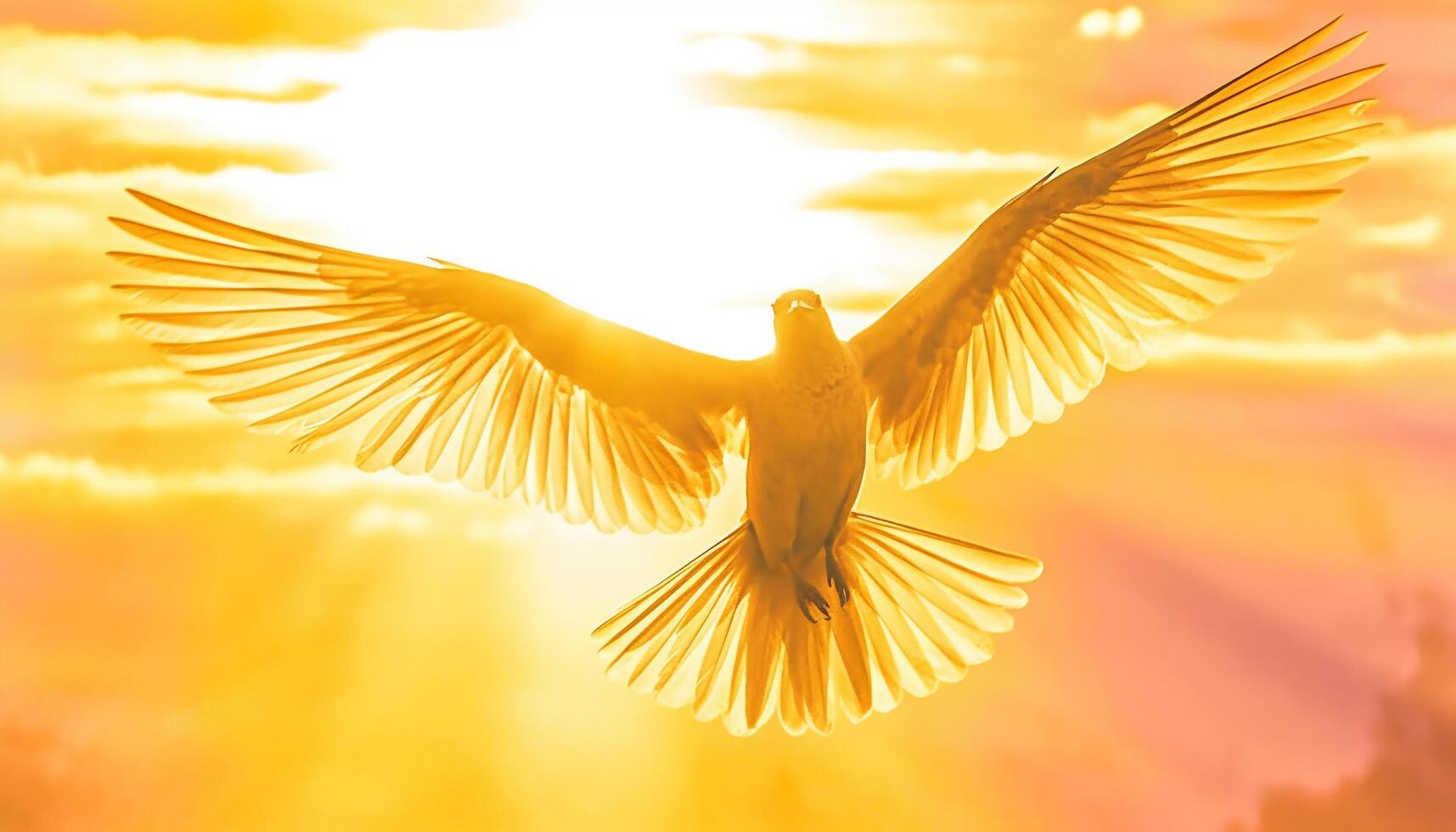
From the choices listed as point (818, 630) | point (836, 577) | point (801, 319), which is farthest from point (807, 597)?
point (801, 319)

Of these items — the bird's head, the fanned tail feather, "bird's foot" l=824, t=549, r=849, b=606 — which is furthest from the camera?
the fanned tail feather

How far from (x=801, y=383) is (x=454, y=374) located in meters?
0.96

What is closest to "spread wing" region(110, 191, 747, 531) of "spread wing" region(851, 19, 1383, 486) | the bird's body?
the bird's body

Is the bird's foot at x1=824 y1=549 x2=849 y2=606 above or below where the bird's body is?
below

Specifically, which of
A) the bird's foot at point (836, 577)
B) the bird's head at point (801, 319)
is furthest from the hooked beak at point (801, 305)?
the bird's foot at point (836, 577)

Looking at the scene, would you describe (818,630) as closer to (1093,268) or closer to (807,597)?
(807,597)

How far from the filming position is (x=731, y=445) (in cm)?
379

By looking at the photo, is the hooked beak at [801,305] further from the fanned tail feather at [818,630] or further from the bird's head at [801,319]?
the fanned tail feather at [818,630]

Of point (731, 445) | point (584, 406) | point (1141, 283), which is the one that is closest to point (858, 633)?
point (731, 445)

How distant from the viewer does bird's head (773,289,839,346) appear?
10.9ft

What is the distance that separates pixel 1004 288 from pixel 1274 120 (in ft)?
2.53

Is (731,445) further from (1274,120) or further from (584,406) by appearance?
(1274,120)

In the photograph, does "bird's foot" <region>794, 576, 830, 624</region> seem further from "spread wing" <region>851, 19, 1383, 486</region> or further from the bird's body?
"spread wing" <region>851, 19, 1383, 486</region>

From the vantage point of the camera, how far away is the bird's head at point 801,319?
333cm
